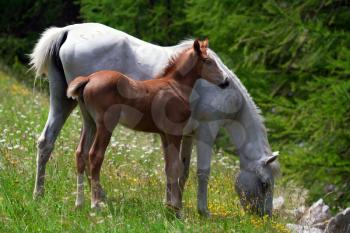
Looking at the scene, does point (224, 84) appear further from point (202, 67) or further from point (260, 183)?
point (260, 183)

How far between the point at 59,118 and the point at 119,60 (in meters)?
0.82

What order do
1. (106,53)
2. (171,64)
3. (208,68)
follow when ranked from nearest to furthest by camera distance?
(208,68)
(171,64)
(106,53)

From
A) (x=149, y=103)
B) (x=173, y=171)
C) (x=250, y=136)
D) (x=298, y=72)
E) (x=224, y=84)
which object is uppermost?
(x=224, y=84)

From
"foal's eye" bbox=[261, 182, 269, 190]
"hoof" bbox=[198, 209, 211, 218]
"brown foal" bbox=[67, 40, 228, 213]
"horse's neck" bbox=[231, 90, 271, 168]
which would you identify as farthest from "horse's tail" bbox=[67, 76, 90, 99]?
"foal's eye" bbox=[261, 182, 269, 190]

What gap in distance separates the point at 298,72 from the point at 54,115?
5756mm

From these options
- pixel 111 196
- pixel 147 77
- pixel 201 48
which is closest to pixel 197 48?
pixel 201 48

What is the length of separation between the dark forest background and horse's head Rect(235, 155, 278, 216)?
2813 millimetres

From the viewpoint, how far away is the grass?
5.93 m

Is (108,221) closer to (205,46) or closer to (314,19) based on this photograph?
(205,46)

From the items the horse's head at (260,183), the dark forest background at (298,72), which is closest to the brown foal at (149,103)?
the horse's head at (260,183)

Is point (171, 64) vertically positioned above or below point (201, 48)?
below

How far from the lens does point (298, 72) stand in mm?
12094

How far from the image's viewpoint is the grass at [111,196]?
5.93 meters

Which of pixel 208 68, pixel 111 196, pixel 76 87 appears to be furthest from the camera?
pixel 111 196
